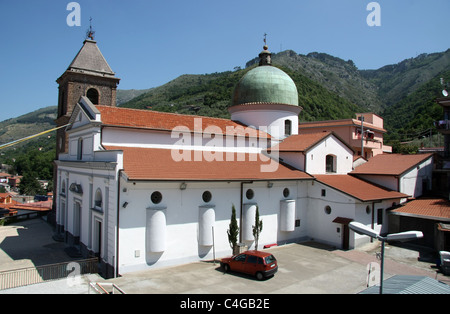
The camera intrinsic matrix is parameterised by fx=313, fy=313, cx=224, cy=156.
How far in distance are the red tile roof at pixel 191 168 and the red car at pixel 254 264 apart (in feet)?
15.4

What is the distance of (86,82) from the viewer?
94.5 ft

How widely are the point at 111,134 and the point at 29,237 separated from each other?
1303 centimetres

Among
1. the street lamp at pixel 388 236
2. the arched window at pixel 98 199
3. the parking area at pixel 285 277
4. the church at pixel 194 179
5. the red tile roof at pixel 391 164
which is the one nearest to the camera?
the street lamp at pixel 388 236

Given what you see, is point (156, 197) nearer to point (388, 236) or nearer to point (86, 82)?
point (388, 236)

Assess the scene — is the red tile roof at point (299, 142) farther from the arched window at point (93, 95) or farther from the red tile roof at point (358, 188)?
the arched window at point (93, 95)

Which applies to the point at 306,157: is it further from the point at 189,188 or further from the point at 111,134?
the point at 111,134

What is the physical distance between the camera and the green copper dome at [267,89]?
28000mm

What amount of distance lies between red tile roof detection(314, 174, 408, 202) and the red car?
339 inches

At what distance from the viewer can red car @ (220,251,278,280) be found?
49.0ft

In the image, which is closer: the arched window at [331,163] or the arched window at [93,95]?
the arched window at [331,163]

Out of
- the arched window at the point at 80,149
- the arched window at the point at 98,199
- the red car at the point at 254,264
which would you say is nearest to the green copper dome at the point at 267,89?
the arched window at the point at 80,149

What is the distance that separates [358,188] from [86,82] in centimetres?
2505

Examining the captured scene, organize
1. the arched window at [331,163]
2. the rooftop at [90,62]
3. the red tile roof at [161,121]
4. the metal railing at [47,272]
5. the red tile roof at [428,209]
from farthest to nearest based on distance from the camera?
the rooftop at [90,62] → the arched window at [331,163] → the red tile roof at [428,209] → the red tile roof at [161,121] → the metal railing at [47,272]
